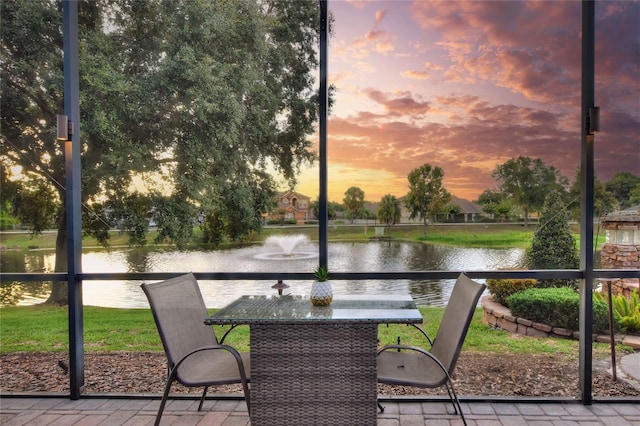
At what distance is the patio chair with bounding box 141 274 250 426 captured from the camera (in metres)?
2.32

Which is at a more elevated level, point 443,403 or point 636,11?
point 636,11

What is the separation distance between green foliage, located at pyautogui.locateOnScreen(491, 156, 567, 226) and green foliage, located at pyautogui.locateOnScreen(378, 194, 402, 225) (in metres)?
0.88

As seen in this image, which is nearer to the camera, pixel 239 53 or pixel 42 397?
pixel 42 397

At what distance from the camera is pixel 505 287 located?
362cm

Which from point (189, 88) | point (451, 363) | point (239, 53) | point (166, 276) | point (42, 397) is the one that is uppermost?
point (239, 53)

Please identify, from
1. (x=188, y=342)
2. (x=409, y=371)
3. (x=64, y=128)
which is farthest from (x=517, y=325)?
(x=64, y=128)

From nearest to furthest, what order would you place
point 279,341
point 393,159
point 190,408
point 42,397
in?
point 279,341
point 190,408
point 42,397
point 393,159

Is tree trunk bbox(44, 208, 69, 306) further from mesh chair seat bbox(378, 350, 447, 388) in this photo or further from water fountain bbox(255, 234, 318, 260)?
mesh chair seat bbox(378, 350, 447, 388)

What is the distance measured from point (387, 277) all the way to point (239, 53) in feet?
8.24

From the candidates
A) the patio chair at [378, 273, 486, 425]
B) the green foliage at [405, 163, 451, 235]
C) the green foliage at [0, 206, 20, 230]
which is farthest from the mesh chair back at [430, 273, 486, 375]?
the green foliage at [0, 206, 20, 230]

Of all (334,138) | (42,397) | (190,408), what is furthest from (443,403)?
(42,397)

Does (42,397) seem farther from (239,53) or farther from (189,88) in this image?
(239,53)

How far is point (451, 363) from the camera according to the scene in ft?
7.56

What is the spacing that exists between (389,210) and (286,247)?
96 centimetres
